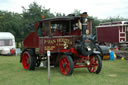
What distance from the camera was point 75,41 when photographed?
31.2 feet

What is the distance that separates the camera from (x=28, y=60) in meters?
11.3

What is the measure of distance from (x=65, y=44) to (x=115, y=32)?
16908 millimetres

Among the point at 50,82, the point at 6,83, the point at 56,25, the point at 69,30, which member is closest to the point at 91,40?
the point at 69,30

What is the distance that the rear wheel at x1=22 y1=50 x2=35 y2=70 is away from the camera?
35.9 feet

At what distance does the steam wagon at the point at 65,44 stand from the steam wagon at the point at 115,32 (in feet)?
48.0

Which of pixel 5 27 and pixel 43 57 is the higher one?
pixel 5 27

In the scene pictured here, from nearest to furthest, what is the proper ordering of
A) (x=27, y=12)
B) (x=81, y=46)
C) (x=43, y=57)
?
(x=81, y=46) < (x=43, y=57) < (x=27, y=12)

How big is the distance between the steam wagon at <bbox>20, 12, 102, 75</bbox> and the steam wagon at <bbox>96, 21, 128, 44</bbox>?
14618mm

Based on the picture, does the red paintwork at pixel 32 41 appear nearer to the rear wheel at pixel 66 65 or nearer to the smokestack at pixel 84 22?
the rear wheel at pixel 66 65

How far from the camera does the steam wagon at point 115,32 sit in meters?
24.7

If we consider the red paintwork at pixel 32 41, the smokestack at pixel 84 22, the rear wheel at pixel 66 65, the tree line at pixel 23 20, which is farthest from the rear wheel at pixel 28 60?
the tree line at pixel 23 20

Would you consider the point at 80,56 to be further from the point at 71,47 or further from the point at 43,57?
the point at 43,57

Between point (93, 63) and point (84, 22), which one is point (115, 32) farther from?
point (84, 22)

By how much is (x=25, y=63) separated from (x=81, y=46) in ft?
12.5
